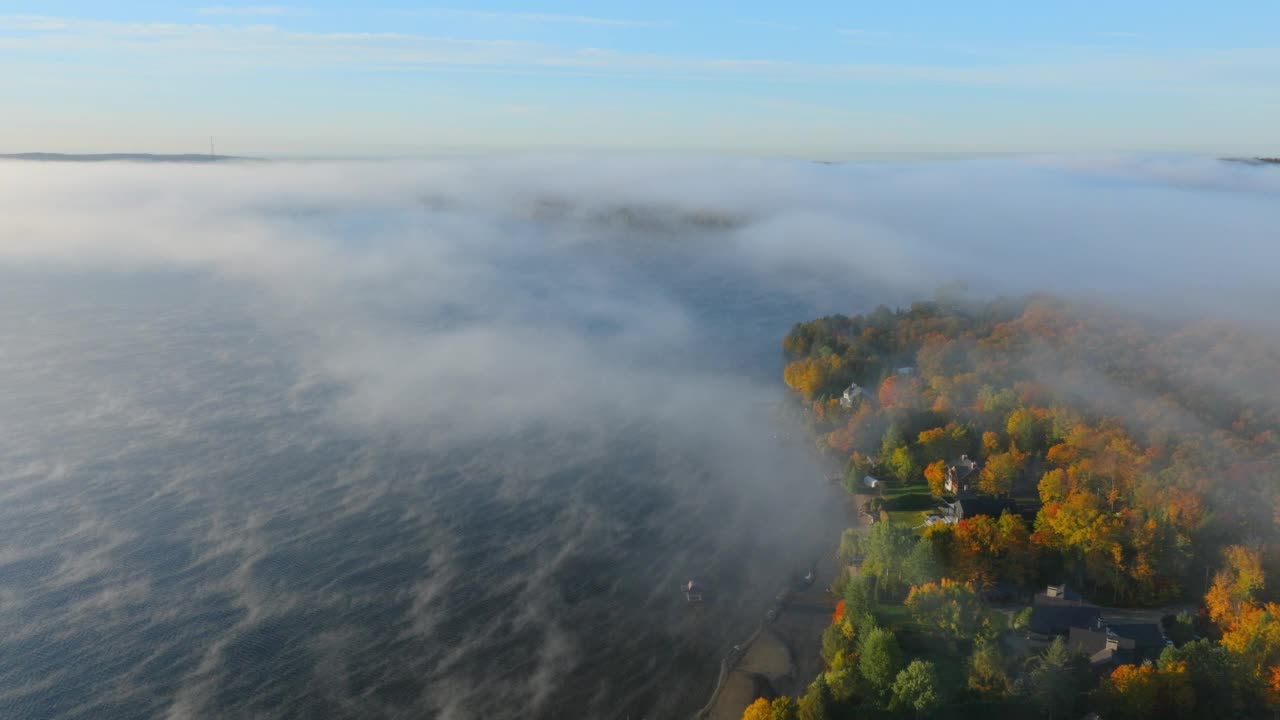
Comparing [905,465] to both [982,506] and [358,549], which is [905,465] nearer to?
[982,506]

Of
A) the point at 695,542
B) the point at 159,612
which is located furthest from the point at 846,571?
the point at 159,612

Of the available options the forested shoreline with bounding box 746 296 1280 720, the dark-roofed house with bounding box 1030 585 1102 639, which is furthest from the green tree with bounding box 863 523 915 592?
the dark-roofed house with bounding box 1030 585 1102 639

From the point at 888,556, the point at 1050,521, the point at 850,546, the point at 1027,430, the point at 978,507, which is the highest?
the point at 1027,430

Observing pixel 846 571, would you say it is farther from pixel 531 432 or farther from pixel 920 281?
pixel 920 281

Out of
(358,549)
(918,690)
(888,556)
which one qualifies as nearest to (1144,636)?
(888,556)

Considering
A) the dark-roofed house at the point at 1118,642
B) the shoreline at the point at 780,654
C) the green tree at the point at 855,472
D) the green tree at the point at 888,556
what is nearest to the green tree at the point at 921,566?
the green tree at the point at 888,556

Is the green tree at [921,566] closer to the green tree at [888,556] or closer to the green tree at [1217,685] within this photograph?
the green tree at [888,556]
